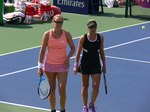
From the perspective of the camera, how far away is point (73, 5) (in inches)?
963

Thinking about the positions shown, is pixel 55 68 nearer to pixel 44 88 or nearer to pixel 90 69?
pixel 44 88

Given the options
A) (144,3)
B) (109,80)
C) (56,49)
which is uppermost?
(144,3)

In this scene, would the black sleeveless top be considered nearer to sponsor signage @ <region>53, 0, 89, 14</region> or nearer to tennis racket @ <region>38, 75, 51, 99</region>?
tennis racket @ <region>38, 75, 51, 99</region>

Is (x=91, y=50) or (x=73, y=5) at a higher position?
(x=73, y=5)

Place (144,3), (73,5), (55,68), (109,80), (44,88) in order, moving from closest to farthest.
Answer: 1. (44,88)
2. (55,68)
3. (109,80)
4. (144,3)
5. (73,5)

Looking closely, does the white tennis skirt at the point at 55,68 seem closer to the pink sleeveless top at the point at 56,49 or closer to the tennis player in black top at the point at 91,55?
the pink sleeveless top at the point at 56,49

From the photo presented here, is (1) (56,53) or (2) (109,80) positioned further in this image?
(2) (109,80)

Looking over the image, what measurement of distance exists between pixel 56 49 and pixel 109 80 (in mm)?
3726

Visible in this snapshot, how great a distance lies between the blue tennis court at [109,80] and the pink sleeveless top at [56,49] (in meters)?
1.40

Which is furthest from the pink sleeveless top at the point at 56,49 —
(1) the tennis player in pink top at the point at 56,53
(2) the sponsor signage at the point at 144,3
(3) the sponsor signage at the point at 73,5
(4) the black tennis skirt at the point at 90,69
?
(3) the sponsor signage at the point at 73,5

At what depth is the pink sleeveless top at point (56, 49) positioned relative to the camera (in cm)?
919

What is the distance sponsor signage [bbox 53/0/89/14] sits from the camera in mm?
24230

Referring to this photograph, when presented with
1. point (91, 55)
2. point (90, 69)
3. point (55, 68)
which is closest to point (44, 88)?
point (55, 68)

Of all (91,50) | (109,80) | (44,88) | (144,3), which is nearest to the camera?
(44,88)
